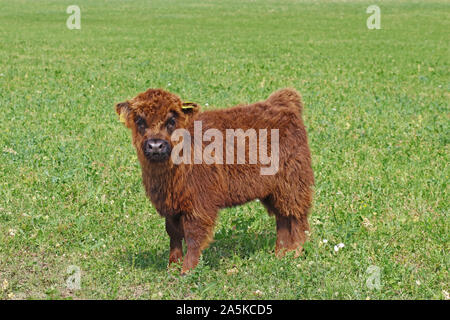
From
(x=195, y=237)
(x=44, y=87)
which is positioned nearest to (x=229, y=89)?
(x=44, y=87)

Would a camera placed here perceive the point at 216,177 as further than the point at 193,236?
Yes

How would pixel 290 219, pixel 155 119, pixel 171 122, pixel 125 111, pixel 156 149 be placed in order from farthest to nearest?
1. pixel 290 219
2. pixel 125 111
3. pixel 171 122
4. pixel 155 119
5. pixel 156 149

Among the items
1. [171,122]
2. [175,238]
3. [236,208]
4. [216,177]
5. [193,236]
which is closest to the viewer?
[171,122]

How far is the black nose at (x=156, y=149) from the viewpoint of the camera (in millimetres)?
5469

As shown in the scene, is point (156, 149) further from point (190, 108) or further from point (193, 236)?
point (193, 236)

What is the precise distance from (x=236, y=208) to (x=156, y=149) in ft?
8.95

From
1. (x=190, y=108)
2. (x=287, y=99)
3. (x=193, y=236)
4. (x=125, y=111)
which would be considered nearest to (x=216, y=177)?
(x=193, y=236)

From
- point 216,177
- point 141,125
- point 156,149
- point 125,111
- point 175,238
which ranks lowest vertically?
point 175,238

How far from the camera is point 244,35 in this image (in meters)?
31.9

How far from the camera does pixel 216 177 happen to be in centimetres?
608

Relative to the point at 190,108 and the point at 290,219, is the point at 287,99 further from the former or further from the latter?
the point at 190,108

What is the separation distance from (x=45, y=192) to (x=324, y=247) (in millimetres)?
3719

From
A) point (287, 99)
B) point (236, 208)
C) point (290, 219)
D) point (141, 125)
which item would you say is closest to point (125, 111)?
point (141, 125)

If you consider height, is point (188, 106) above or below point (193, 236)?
above
